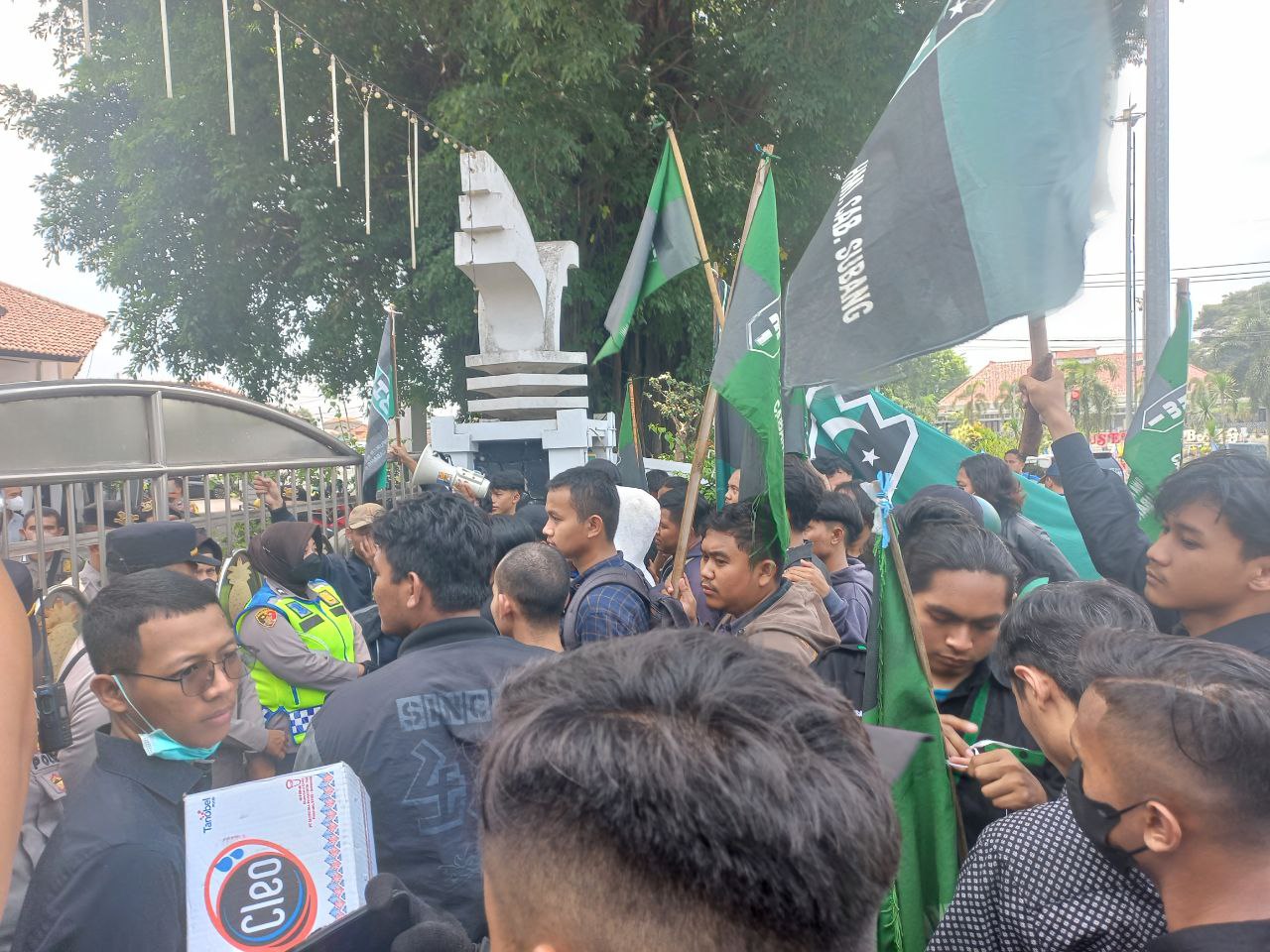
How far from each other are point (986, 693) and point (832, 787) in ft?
5.14

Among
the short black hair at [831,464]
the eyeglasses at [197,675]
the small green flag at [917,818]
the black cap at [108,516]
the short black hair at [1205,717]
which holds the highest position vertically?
the short black hair at [831,464]

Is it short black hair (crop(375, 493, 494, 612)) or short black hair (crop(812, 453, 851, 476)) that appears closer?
short black hair (crop(375, 493, 494, 612))

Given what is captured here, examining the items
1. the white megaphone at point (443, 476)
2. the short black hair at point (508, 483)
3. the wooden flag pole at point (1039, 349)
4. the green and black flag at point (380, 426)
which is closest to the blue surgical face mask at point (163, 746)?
the wooden flag pole at point (1039, 349)

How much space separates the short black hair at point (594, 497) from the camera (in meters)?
3.57

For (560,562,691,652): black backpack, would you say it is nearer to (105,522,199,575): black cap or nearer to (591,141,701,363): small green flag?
(105,522,199,575): black cap

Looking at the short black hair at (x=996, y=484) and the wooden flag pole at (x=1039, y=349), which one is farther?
the short black hair at (x=996, y=484)

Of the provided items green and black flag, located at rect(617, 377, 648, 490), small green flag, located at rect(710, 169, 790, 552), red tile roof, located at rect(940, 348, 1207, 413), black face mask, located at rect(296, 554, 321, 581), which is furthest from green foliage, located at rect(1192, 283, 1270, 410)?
black face mask, located at rect(296, 554, 321, 581)

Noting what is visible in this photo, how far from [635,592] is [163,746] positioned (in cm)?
159

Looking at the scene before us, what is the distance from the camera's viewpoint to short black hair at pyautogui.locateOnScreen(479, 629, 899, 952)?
69cm

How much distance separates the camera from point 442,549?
236cm

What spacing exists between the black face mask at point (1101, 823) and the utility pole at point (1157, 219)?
2958 millimetres

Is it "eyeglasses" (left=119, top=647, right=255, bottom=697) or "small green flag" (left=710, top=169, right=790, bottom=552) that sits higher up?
"small green flag" (left=710, top=169, right=790, bottom=552)

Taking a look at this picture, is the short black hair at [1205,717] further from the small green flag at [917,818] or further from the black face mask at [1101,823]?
the small green flag at [917,818]

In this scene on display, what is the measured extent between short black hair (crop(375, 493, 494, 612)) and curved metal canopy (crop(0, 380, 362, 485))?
1.31m
